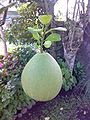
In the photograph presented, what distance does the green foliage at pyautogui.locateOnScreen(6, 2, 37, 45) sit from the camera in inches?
96.7

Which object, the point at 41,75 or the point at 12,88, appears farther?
the point at 12,88

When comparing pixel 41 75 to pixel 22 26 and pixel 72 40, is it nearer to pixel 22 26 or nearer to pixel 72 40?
pixel 72 40

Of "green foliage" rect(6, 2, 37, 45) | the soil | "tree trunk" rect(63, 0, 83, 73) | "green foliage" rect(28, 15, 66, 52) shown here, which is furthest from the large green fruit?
"green foliage" rect(6, 2, 37, 45)

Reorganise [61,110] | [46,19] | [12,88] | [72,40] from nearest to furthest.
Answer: [46,19] → [12,88] → [61,110] → [72,40]

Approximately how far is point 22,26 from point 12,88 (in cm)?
87

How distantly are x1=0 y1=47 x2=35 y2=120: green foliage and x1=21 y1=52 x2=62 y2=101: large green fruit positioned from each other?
1380 millimetres

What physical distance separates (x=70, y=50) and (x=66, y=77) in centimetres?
24

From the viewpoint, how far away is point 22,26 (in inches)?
98.0

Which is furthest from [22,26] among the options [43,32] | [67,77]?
[43,32]

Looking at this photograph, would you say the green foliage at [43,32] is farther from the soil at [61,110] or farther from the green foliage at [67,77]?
the green foliage at [67,77]

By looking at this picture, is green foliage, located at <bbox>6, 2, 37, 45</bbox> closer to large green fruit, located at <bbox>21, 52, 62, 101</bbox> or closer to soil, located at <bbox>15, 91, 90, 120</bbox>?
soil, located at <bbox>15, 91, 90, 120</bbox>

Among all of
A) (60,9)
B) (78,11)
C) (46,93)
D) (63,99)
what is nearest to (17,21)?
(60,9)

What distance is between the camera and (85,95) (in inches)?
86.8

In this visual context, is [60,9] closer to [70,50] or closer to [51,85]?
[70,50]
